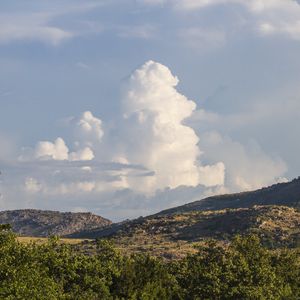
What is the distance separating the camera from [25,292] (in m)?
60.8

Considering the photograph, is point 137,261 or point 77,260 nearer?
point 77,260

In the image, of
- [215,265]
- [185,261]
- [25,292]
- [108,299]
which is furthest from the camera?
[185,261]

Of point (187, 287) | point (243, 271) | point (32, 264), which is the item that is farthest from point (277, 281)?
point (32, 264)

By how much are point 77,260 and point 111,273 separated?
5.33 metres

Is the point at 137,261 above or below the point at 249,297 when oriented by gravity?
above

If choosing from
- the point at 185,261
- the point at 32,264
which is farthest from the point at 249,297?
the point at 32,264

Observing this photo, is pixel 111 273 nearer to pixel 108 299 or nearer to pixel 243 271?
pixel 108 299

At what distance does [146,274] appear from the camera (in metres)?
90.7

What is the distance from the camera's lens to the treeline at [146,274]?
7006 centimetres

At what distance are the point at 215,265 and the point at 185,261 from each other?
13868mm

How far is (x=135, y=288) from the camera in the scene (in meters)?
85.9

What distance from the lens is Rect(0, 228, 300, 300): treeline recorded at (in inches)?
2758

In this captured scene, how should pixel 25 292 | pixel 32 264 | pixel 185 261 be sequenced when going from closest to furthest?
pixel 25 292 < pixel 32 264 < pixel 185 261

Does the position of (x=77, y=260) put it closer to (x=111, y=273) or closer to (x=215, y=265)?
(x=111, y=273)
